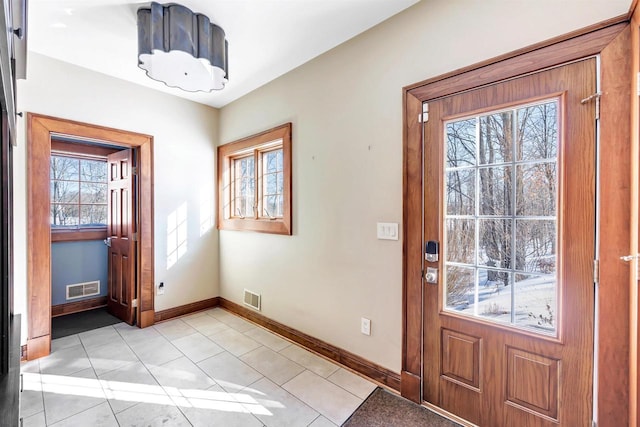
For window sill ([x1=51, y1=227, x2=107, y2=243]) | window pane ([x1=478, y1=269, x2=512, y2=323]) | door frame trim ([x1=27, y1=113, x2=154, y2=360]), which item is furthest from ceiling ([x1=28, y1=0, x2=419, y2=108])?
window sill ([x1=51, y1=227, x2=107, y2=243])

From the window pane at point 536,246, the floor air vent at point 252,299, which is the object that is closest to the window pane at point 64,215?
the floor air vent at point 252,299

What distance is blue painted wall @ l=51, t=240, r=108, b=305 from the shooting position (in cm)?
363

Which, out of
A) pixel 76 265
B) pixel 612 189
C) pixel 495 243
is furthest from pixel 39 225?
pixel 612 189

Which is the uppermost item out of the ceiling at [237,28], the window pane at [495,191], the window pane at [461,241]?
the ceiling at [237,28]

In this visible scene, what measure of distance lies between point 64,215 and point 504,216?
199 inches

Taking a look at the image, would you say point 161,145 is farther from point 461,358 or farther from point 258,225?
point 461,358

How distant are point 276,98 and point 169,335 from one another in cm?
277

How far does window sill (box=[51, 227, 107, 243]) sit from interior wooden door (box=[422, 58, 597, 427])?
435cm

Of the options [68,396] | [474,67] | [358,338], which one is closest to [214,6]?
[474,67]

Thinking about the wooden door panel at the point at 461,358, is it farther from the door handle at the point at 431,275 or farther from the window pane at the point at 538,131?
the window pane at the point at 538,131

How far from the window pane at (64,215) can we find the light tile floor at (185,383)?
1.69 metres

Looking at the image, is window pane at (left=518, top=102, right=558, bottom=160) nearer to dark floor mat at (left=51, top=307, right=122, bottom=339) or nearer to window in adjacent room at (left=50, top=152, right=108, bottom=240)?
dark floor mat at (left=51, top=307, right=122, bottom=339)

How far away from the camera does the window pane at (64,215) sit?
3738 mm

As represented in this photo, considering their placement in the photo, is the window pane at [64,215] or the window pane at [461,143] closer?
the window pane at [461,143]
